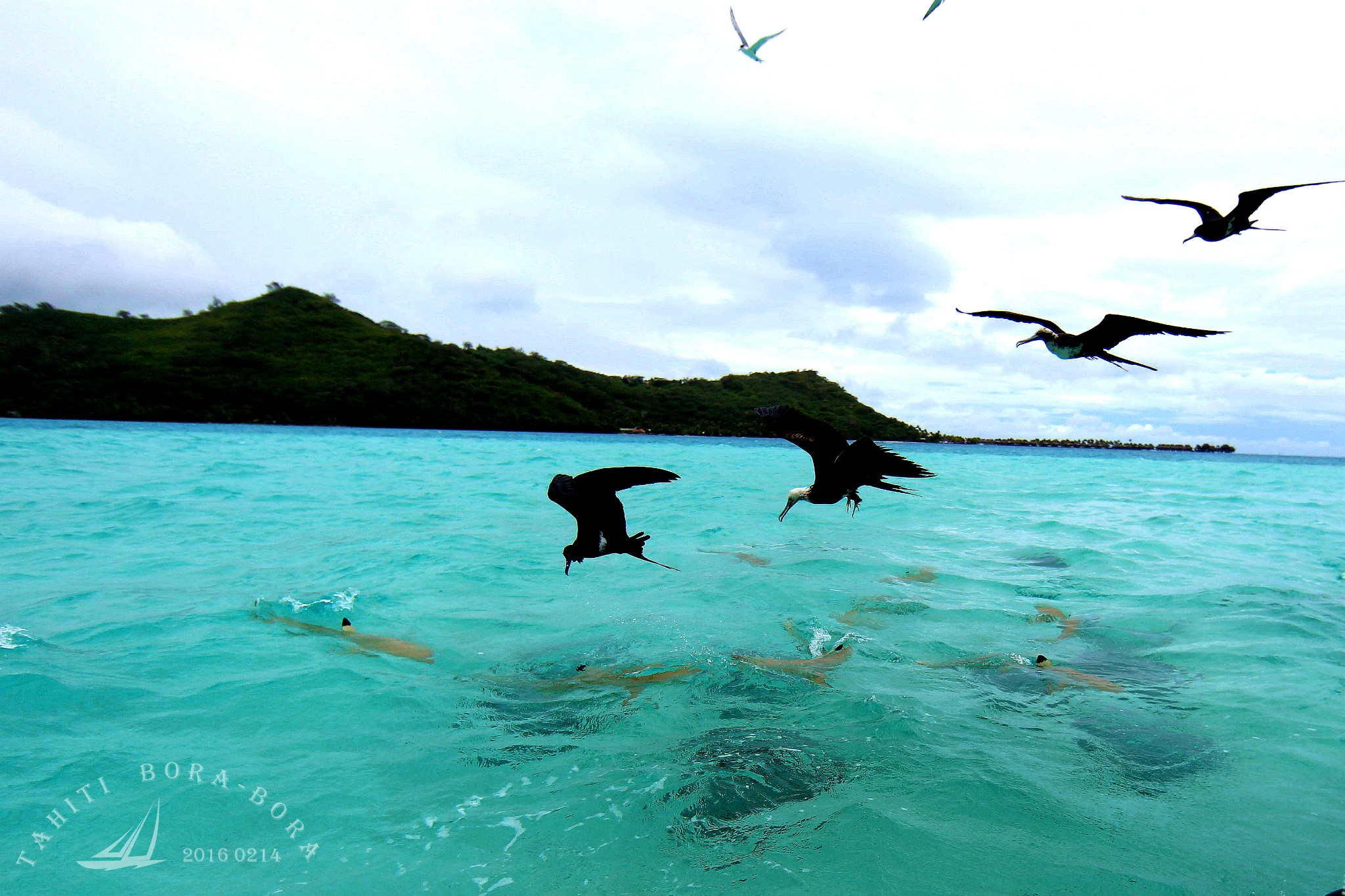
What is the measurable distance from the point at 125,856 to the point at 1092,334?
27.9 feet

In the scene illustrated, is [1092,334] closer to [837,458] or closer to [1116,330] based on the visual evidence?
[1116,330]

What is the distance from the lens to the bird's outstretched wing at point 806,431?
539cm

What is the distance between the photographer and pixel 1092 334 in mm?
4395

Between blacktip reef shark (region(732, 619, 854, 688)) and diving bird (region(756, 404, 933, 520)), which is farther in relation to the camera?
blacktip reef shark (region(732, 619, 854, 688))

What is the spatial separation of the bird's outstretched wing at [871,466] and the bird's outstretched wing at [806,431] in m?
0.09

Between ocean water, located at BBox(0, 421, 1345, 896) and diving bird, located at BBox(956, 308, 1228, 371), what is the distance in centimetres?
431

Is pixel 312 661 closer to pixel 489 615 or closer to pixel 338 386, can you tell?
pixel 489 615

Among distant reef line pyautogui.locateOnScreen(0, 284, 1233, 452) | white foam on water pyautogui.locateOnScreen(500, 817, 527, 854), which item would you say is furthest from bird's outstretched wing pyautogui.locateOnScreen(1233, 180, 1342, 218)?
distant reef line pyautogui.locateOnScreen(0, 284, 1233, 452)

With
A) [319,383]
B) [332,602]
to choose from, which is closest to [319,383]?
[319,383]

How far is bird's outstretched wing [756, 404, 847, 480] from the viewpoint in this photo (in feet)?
17.7

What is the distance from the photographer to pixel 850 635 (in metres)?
12.1

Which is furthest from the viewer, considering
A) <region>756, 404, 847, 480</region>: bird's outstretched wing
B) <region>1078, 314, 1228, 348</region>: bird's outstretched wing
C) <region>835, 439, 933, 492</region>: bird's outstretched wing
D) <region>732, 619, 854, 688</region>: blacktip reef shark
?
<region>732, 619, 854, 688</region>: blacktip reef shark

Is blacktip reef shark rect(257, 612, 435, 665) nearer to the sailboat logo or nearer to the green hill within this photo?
the sailboat logo

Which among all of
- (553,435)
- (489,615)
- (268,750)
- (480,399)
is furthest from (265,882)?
(480,399)
